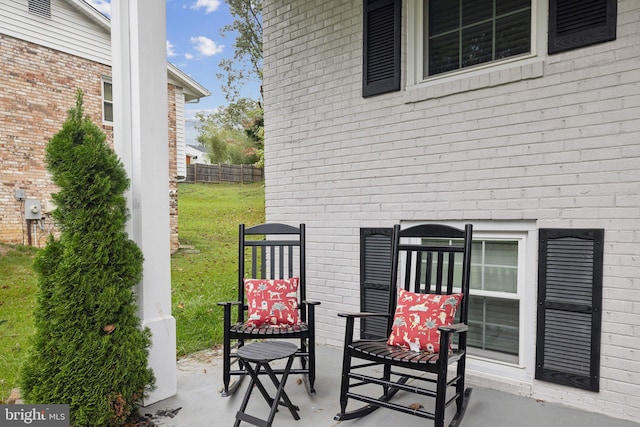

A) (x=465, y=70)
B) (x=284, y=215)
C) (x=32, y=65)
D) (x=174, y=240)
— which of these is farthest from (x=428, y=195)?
(x=174, y=240)

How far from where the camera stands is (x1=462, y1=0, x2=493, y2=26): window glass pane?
2.80 metres

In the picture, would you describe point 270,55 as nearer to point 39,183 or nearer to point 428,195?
point 428,195

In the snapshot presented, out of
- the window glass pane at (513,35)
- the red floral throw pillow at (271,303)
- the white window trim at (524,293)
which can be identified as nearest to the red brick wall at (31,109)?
the red floral throw pillow at (271,303)

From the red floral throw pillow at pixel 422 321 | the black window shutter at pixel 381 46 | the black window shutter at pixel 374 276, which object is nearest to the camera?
the red floral throw pillow at pixel 422 321

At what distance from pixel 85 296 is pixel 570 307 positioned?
8.63 ft

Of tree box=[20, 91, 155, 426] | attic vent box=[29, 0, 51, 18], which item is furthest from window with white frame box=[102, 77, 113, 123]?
tree box=[20, 91, 155, 426]

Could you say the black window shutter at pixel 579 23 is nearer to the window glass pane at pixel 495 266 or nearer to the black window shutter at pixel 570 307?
the black window shutter at pixel 570 307

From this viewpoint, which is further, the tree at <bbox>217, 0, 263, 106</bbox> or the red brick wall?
the tree at <bbox>217, 0, 263, 106</bbox>

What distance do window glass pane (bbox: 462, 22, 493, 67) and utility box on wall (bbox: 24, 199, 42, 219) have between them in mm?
3965

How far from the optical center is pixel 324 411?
2.36 meters

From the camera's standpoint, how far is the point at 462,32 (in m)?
2.92

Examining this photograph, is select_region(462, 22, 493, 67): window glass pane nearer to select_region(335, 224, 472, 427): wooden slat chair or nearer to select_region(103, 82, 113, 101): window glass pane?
select_region(335, 224, 472, 427): wooden slat chair

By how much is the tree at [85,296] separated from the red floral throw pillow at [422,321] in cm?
142

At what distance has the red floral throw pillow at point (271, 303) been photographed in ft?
8.89
